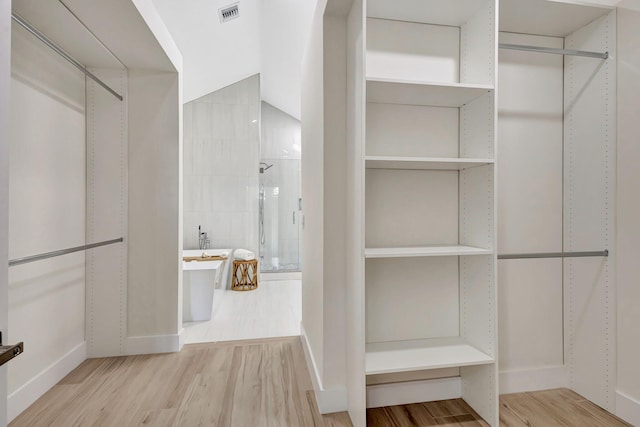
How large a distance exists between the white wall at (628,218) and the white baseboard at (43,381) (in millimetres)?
3242

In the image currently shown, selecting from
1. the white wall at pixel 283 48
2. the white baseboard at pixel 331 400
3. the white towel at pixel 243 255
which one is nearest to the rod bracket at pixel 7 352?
the white baseboard at pixel 331 400

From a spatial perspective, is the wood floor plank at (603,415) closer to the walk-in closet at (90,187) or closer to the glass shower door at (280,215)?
the walk-in closet at (90,187)

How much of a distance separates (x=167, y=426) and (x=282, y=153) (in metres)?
4.42

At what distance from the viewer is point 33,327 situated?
1959 millimetres

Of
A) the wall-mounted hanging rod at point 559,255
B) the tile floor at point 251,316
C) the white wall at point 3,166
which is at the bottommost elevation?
the tile floor at point 251,316

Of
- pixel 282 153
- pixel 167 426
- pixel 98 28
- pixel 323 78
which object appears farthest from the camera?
pixel 282 153

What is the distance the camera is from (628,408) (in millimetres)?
1758

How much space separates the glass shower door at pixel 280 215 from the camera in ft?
18.0

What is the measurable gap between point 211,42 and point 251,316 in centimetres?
315

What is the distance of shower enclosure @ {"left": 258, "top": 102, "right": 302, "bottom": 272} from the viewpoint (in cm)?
548

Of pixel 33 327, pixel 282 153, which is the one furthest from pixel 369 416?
pixel 282 153

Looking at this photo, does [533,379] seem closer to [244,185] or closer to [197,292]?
[197,292]

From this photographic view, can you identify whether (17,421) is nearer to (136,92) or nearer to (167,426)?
(167,426)

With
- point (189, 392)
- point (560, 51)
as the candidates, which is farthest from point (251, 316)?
point (560, 51)
